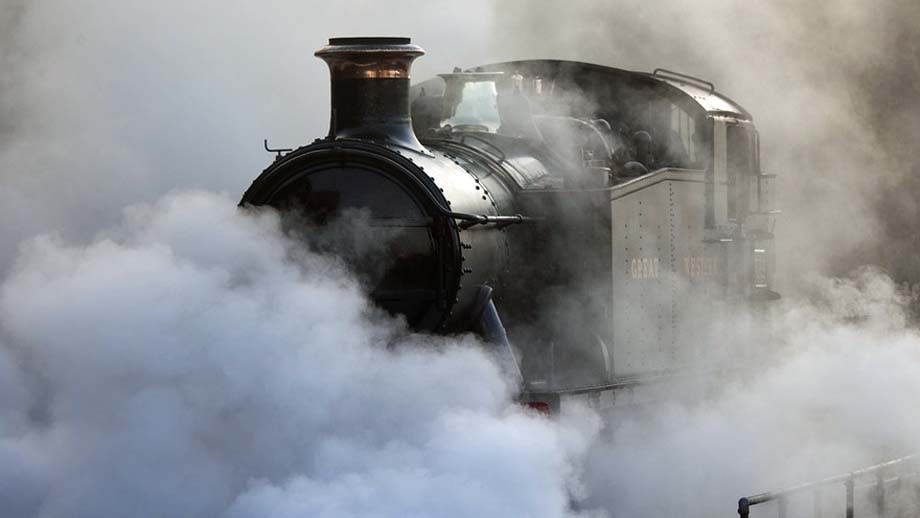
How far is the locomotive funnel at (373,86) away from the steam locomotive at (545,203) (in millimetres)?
10

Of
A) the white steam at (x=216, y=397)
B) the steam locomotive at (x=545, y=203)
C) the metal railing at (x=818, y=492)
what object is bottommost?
the metal railing at (x=818, y=492)

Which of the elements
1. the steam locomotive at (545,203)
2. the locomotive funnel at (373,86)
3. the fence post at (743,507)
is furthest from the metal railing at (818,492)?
the locomotive funnel at (373,86)

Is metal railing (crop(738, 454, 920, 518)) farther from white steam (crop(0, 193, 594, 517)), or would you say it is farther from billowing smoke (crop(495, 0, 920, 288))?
billowing smoke (crop(495, 0, 920, 288))

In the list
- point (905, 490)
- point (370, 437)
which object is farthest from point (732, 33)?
point (370, 437)

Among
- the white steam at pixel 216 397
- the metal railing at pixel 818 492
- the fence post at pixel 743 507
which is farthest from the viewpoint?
the metal railing at pixel 818 492

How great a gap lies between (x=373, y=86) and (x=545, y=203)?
4.53 feet

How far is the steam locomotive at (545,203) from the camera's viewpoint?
8438mm

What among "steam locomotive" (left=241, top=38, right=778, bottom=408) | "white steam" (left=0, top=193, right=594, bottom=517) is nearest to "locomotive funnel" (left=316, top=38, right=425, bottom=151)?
"steam locomotive" (left=241, top=38, right=778, bottom=408)

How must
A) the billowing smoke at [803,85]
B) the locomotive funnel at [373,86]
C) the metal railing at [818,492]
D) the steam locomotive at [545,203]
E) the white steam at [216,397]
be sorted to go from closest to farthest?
the white steam at [216,397] → the metal railing at [818,492] → the steam locomotive at [545,203] → the locomotive funnel at [373,86] → the billowing smoke at [803,85]

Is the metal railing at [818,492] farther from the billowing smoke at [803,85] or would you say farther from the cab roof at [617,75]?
the billowing smoke at [803,85]

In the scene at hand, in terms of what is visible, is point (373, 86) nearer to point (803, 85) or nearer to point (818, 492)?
point (818, 492)

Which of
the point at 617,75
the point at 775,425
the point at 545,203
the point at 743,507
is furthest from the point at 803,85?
the point at 743,507

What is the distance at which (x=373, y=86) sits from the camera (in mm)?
8703

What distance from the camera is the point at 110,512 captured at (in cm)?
697
